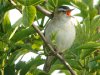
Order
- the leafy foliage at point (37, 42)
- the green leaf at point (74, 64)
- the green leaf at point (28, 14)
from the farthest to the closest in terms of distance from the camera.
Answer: the green leaf at point (74, 64) < the leafy foliage at point (37, 42) < the green leaf at point (28, 14)

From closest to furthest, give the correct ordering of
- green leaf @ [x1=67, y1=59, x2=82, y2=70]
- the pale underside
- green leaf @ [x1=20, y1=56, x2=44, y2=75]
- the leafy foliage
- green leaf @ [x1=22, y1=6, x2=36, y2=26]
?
1. green leaf @ [x1=22, y1=6, x2=36, y2=26]
2. the leafy foliage
3. green leaf @ [x1=20, y1=56, x2=44, y2=75]
4. green leaf @ [x1=67, y1=59, x2=82, y2=70]
5. the pale underside

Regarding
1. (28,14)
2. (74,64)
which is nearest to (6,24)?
(74,64)

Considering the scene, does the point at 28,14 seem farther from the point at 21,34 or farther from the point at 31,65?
the point at 31,65

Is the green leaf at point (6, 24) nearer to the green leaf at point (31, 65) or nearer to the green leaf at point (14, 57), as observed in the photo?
the green leaf at point (14, 57)

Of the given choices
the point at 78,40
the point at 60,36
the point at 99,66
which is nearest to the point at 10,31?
the point at 78,40

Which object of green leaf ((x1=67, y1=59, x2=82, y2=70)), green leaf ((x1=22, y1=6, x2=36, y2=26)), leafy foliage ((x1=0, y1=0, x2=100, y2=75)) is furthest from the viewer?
green leaf ((x1=67, y1=59, x2=82, y2=70))

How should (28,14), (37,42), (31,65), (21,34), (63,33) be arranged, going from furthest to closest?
(63,33), (37,42), (31,65), (21,34), (28,14)

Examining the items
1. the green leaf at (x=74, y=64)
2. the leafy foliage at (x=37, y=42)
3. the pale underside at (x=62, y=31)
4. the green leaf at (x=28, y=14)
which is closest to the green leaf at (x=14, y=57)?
the leafy foliage at (x=37, y=42)

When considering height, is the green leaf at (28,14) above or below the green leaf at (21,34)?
above

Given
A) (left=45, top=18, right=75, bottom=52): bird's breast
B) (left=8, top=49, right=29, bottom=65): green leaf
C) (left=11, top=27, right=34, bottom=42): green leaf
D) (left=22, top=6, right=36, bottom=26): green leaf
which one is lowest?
(left=45, top=18, right=75, bottom=52): bird's breast

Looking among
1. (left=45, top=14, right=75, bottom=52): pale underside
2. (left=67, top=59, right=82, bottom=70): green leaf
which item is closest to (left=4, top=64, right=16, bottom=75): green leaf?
(left=67, top=59, right=82, bottom=70): green leaf

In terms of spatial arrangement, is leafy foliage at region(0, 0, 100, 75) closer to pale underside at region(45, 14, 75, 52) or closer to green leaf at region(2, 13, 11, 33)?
green leaf at region(2, 13, 11, 33)

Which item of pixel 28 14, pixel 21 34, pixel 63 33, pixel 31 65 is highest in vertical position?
pixel 28 14

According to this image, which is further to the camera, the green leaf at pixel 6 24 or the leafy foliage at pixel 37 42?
the green leaf at pixel 6 24
